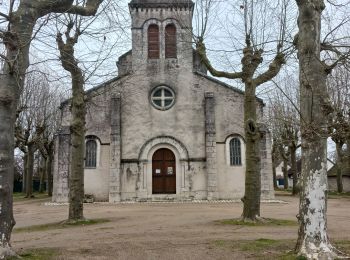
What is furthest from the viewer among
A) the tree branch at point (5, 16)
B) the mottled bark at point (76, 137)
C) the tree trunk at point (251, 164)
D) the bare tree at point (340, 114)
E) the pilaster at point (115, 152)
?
the pilaster at point (115, 152)

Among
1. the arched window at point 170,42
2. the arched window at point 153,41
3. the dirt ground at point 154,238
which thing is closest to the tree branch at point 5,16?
the dirt ground at point 154,238

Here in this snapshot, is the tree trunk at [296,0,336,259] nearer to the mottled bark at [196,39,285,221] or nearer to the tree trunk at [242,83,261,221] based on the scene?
the mottled bark at [196,39,285,221]

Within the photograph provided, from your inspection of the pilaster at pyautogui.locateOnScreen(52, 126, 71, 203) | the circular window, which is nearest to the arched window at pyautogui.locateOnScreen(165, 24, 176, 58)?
the circular window

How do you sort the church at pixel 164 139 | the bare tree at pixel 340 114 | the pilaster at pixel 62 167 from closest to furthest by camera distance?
the bare tree at pixel 340 114 < the pilaster at pixel 62 167 < the church at pixel 164 139

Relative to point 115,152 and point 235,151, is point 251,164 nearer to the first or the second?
point 235,151

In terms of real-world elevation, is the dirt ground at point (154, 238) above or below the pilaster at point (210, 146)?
below

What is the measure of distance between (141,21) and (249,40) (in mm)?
14085

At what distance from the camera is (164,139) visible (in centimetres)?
2517

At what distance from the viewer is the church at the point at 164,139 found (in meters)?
24.5

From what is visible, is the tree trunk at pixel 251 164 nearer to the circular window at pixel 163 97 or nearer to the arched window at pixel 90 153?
the circular window at pixel 163 97

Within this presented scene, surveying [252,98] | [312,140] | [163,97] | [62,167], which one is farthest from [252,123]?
[62,167]

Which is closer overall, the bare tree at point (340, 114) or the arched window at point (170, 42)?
the bare tree at point (340, 114)

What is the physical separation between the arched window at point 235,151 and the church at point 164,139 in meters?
0.06

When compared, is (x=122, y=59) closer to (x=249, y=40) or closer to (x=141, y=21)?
(x=141, y=21)
